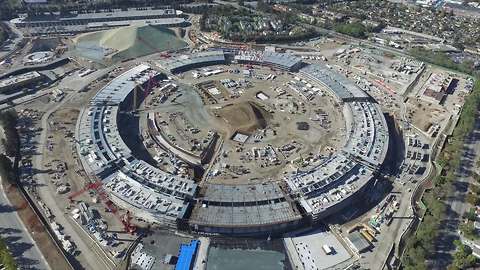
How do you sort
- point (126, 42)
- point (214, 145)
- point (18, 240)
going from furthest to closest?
point (126, 42) < point (214, 145) < point (18, 240)

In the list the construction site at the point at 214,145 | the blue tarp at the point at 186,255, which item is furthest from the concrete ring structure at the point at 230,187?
the blue tarp at the point at 186,255

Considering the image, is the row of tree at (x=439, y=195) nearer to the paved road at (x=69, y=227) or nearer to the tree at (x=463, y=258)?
the tree at (x=463, y=258)

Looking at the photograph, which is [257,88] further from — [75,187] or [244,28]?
[75,187]

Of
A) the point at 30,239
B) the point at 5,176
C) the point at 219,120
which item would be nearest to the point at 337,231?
the point at 219,120

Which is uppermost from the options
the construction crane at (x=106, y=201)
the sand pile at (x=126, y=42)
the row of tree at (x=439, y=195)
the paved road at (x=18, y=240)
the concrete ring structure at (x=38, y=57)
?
the sand pile at (x=126, y=42)

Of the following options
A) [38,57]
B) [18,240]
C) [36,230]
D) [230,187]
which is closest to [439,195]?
[230,187]

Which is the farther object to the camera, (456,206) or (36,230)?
(456,206)

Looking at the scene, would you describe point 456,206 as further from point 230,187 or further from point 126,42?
point 126,42
